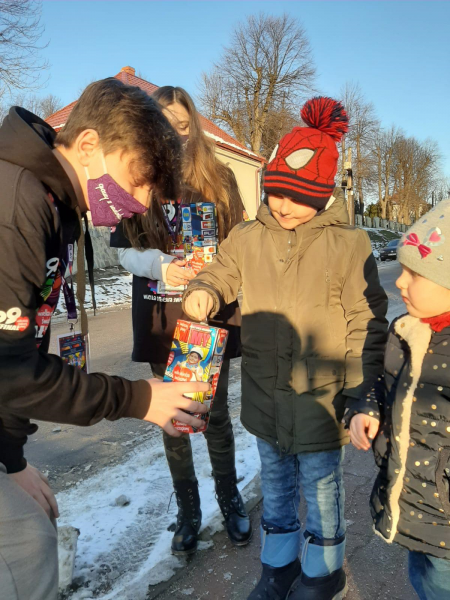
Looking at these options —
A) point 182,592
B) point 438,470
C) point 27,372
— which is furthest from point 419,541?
point 27,372

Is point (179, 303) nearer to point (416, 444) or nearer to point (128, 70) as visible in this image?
point (416, 444)

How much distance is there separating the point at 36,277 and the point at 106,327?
7.53 meters

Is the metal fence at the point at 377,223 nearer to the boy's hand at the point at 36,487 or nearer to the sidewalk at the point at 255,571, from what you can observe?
the sidewalk at the point at 255,571

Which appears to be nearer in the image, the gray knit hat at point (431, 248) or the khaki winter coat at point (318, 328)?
the gray knit hat at point (431, 248)

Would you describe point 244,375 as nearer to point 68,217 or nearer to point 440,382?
point 440,382

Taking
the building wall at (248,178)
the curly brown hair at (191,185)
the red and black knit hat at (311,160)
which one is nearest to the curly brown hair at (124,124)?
the red and black knit hat at (311,160)

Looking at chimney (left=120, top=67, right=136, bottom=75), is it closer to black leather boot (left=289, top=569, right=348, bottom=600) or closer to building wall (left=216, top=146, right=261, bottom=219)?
building wall (left=216, top=146, right=261, bottom=219)

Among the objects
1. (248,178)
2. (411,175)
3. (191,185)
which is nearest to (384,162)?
(411,175)

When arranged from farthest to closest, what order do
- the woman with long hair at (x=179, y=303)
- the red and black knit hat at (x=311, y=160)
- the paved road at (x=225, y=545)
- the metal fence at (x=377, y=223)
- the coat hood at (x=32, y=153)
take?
the metal fence at (x=377, y=223) < the woman with long hair at (x=179, y=303) < the paved road at (x=225, y=545) < the red and black knit hat at (x=311, y=160) < the coat hood at (x=32, y=153)

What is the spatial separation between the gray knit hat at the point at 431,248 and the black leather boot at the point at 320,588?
1.34 meters

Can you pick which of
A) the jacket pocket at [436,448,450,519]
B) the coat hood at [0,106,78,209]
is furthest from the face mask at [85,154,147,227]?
the jacket pocket at [436,448,450,519]

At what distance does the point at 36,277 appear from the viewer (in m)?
1.41

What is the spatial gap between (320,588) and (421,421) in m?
0.94

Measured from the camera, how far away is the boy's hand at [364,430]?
6.00 feet
